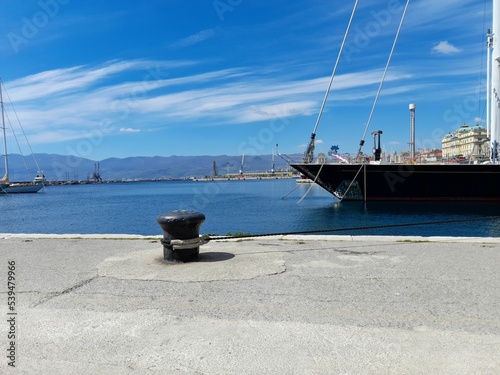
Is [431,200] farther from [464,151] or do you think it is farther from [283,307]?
[464,151]

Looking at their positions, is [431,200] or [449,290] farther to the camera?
[431,200]

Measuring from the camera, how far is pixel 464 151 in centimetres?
10425

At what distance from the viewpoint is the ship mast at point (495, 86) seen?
3800 centimetres

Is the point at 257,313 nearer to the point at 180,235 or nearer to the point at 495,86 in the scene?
the point at 180,235

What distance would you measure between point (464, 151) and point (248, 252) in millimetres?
110498

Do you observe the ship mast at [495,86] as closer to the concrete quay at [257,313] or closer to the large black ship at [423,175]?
the large black ship at [423,175]

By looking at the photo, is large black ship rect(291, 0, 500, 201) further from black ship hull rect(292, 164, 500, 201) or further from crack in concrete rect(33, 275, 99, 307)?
crack in concrete rect(33, 275, 99, 307)

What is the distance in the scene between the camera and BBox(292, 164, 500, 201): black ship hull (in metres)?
38.5

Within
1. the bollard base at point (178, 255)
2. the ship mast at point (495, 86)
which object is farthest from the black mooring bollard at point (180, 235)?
the ship mast at point (495, 86)

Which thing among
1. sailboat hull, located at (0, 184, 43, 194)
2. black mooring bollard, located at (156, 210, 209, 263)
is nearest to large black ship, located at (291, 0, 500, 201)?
black mooring bollard, located at (156, 210, 209, 263)

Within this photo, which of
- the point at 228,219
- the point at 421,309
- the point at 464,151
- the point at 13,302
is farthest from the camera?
the point at 464,151

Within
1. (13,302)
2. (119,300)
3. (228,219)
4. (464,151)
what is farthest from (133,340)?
(464,151)

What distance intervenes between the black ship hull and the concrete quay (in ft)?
112

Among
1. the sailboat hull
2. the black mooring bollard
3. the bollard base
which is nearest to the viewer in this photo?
the black mooring bollard
